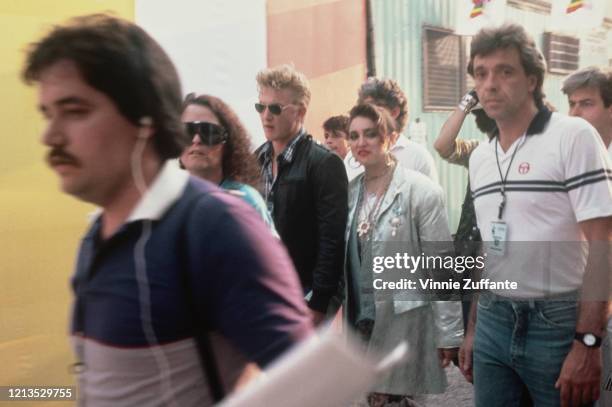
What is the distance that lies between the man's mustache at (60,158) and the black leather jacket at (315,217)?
6.68 feet

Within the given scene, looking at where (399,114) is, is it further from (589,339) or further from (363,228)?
(589,339)

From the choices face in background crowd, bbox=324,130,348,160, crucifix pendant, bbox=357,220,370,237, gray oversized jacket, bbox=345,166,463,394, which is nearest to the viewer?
gray oversized jacket, bbox=345,166,463,394

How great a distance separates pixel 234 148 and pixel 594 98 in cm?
133

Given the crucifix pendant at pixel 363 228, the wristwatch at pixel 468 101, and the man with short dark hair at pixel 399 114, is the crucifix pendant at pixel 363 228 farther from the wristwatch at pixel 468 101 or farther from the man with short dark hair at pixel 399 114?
the wristwatch at pixel 468 101

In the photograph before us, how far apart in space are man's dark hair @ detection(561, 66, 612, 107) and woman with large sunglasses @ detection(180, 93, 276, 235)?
121cm

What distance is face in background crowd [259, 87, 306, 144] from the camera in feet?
11.4

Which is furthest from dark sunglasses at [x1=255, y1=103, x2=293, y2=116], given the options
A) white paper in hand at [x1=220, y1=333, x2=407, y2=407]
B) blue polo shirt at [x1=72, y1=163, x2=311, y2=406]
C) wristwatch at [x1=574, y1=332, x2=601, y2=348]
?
white paper in hand at [x1=220, y1=333, x2=407, y2=407]

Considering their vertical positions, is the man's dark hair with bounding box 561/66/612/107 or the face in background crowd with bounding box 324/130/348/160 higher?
the man's dark hair with bounding box 561/66/612/107

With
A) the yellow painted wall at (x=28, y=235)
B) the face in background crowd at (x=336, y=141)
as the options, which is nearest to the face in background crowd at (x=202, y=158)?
the yellow painted wall at (x=28, y=235)

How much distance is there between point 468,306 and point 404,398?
0.56 meters

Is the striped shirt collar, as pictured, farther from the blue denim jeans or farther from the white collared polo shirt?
the blue denim jeans

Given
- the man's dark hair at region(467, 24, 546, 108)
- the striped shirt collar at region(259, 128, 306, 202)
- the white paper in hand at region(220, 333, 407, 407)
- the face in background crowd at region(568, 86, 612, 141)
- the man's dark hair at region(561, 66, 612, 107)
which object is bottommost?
the white paper in hand at region(220, 333, 407, 407)

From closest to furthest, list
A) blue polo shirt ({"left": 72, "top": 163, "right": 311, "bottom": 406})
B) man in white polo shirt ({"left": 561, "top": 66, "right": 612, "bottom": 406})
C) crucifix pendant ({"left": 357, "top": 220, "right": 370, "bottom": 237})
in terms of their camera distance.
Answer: blue polo shirt ({"left": 72, "top": 163, "right": 311, "bottom": 406}), man in white polo shirt ({"left": 561, "top": 66, "right": 612, "bottom": 406}), crucifix pendant ({"left": 357, "top": 220, "right": 370, "bottom": 237})

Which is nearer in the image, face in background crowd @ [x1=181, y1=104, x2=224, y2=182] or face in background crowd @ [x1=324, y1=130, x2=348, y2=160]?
face in background crowd @ [x1=181, y1=104, x2=224, y2=182]
